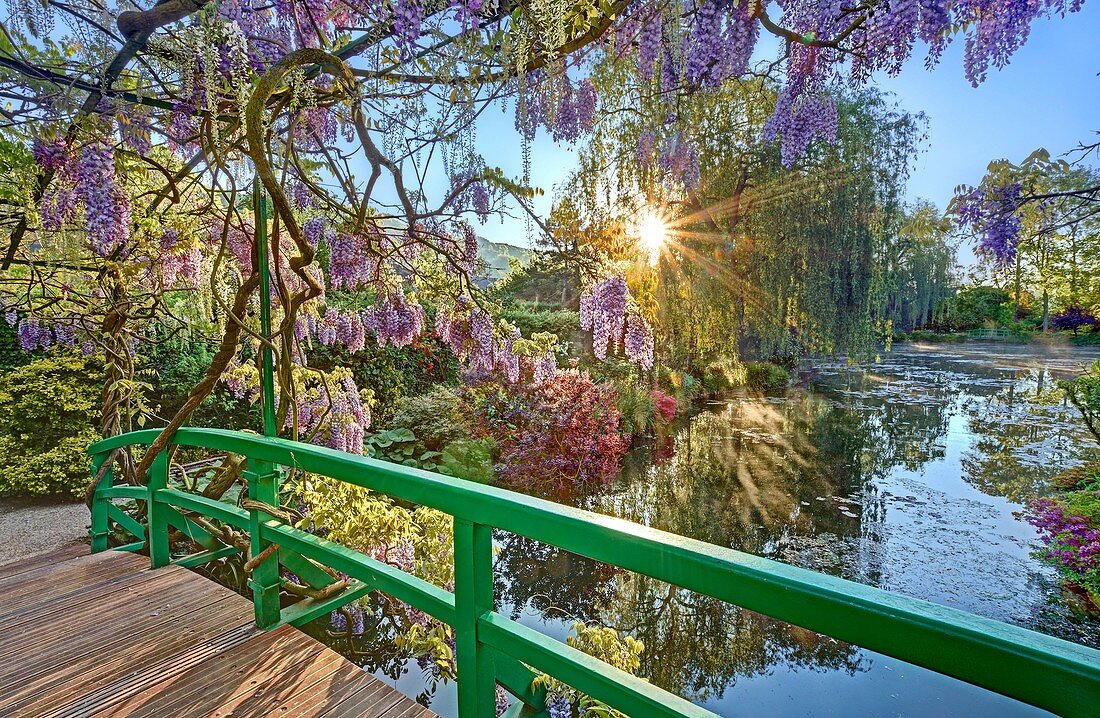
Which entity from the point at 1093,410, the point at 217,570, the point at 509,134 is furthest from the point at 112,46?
the point at 1093,410

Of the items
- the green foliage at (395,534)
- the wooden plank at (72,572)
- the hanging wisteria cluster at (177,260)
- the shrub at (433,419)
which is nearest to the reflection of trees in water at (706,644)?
the green foliage at (395,534)

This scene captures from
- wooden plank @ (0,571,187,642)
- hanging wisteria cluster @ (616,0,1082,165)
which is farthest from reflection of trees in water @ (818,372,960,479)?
wooden plank @ (0,571,187,642)

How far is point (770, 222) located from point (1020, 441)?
5.27 meters

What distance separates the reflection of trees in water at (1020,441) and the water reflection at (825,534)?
32 mm

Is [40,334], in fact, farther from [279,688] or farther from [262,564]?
[279,688]

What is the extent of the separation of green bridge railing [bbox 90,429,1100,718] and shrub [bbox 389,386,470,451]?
167 inches

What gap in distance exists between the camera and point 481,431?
19.4 feet

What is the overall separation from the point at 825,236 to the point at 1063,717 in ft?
23.8

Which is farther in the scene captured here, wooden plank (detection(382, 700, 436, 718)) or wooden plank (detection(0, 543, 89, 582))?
wooden plank (detection(0, 543, 89, 582))

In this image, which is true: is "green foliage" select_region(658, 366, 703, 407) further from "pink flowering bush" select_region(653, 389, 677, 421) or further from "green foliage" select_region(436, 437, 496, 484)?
"green foliage" select_region(436, 437, 496, 484)

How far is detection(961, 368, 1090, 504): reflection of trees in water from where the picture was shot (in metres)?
5.89

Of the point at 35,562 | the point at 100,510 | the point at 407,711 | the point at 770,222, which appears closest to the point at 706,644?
the point at 407,711

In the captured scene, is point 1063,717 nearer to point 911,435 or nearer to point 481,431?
point 481,431

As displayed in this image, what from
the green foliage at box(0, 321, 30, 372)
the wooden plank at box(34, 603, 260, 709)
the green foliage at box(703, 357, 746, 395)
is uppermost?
the green foliage at box(0, 321, 30, 372)
